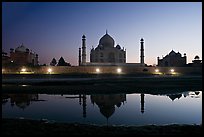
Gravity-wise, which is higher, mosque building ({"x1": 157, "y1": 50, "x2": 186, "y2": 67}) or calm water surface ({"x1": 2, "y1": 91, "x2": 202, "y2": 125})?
mosque building ({"x1": 157, "y1": 50, "x2": 186, "y2": 67})

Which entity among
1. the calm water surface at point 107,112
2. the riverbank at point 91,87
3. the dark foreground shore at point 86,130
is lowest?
the calm water surface at point 107,112

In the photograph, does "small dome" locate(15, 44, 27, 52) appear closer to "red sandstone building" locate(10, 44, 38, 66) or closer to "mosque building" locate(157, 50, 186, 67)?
"red sandstone building" locate(10, 44, 38, 66)

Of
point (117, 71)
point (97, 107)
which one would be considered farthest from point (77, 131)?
point (117, 71)

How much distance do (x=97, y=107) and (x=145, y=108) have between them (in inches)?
88.6

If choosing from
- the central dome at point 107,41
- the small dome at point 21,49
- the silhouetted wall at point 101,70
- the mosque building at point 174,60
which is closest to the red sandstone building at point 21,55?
the small dome at point 21,49

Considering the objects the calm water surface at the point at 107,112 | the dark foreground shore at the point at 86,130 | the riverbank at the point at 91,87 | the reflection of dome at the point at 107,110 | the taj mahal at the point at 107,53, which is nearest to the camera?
the dark foreground shore at the point at 86,130

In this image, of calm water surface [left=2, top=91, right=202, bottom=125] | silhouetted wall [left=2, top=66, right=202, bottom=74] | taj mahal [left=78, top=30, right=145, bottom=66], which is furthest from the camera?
taj mahal [left=78, top=30, right=145, bottom=66]

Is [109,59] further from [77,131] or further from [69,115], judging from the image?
[77,131]

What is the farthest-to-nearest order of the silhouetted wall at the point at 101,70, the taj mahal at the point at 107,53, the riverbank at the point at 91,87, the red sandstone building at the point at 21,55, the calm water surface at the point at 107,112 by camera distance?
the taj mahal at the point at 107,53
the red sandstone building at the point at 21,55
the silhouetted wall at the point at 101,70
the riverbank at the point at 91,87
the calm water surface at the point at 107,112

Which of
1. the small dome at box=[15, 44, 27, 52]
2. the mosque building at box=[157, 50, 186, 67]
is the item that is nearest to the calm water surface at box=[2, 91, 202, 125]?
the small dome at box=[15, 44, 27, 52]

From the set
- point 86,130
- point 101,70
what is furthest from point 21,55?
point 86,130

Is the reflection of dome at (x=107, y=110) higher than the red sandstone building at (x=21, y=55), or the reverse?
the red sandstone building at (x=21, y=55)

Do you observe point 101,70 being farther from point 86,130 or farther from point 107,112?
point 86,130

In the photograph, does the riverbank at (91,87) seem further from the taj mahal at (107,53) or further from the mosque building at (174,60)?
the mosque building at (174,60)
